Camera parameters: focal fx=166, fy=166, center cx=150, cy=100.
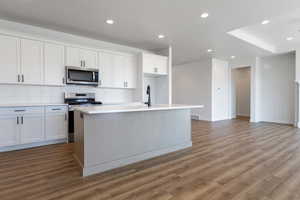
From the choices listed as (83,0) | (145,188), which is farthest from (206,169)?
(83,0)

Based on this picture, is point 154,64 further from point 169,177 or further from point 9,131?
point 9,131

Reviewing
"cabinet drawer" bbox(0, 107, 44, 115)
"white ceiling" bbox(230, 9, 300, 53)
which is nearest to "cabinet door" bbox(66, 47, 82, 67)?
"cabinet drawer" bbox(0, 107, 44, 115)

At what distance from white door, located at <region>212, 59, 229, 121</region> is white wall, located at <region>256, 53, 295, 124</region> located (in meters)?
1.21

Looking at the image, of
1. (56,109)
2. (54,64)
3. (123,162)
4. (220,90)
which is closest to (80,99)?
(56,109)

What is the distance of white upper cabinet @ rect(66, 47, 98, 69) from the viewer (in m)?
4.15

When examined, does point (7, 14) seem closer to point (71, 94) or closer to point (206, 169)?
point (71, 94)

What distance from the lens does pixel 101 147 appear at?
95.1 inches

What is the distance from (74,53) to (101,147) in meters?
2.86

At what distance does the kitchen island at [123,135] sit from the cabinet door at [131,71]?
2.32 m

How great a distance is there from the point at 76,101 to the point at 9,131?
1.49 m

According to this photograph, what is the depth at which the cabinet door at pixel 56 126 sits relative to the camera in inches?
145

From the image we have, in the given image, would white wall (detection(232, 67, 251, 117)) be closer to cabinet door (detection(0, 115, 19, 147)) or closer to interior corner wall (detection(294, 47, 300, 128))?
interior corner wall (detection(294, 47, 300, 128))

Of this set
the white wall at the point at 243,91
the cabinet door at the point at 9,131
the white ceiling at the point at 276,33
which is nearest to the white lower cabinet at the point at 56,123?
the cabinet door at the point at 9,131

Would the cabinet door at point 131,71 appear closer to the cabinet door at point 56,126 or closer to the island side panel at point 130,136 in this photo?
the cabinet door at point 56,126
